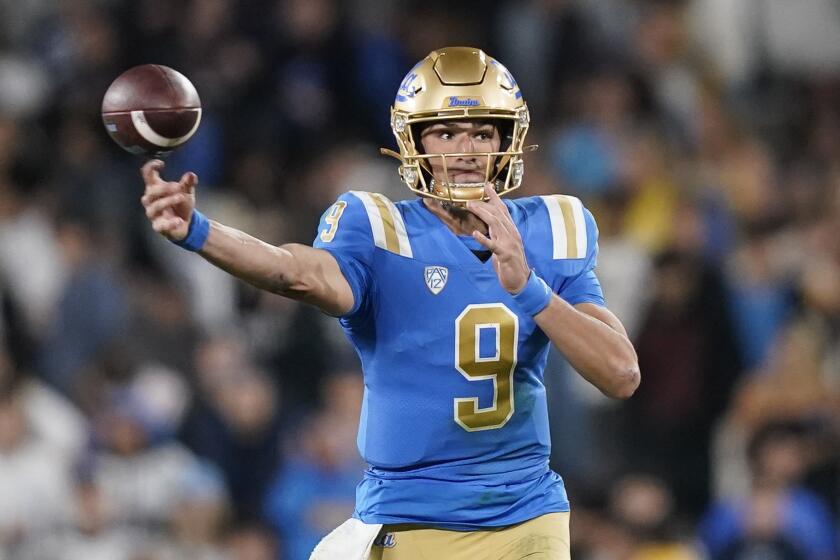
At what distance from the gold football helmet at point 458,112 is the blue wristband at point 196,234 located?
2.53 feet

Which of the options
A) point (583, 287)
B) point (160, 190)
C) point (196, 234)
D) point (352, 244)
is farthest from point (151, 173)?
point (583, 287)

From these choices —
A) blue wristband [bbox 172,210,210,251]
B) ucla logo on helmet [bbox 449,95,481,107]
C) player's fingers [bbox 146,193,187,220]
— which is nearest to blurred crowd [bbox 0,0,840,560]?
ucla logo on helmet [bbox 449,95,481,107]

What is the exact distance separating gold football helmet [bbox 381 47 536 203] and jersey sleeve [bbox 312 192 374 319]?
0.63ft

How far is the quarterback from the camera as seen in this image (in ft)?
14.7

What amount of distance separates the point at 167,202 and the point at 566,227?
1272mm

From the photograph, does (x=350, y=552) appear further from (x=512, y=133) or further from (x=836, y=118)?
(x=836, y=118)

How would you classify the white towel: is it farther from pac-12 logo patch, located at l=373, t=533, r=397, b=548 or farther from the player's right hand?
the player's right hand

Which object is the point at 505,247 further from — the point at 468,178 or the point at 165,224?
the point at 165,224

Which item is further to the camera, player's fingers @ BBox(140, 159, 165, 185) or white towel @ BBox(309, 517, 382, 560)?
white towel @ BBox(309, 517, 382, 560)

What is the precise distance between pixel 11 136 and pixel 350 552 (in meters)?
5.52

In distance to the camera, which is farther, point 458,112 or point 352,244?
point 458,112

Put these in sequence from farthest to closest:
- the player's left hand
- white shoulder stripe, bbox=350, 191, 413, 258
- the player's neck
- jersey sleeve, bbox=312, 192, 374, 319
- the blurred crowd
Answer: the blurred crowd < the player's neck < white shoulder stripe, bbox=350, 191, 413, 258 < jersey sleeve, bbox=312, 192, 374, 319 < the player's left hand

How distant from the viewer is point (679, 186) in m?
9.42

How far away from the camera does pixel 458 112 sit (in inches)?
182
